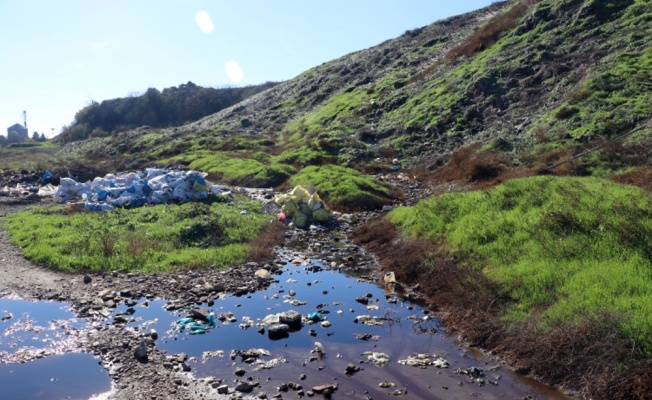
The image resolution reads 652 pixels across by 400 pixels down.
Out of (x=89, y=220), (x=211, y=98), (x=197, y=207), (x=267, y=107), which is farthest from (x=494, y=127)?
(x=211, y=98)

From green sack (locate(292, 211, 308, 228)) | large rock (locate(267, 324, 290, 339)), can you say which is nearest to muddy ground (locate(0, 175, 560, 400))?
green sack (locate(292, 211, 308, 228))

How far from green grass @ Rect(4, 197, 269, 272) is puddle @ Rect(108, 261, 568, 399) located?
3152 mm

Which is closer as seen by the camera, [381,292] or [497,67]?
[381,292]

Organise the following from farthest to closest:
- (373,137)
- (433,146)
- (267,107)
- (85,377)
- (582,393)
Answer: (267,107), (373,137), (433,146), (85,377), (582,393)

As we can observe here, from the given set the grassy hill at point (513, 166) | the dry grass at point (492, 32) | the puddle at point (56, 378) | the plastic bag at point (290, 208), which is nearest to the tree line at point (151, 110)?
the grassy hill at point (513, 166)

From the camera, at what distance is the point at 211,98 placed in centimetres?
9762

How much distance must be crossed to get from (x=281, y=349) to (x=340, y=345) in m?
1.24

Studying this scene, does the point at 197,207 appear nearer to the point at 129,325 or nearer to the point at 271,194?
the point at 271,194

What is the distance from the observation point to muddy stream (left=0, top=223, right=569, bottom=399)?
8.79m

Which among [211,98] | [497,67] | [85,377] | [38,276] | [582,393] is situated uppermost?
[211,98]

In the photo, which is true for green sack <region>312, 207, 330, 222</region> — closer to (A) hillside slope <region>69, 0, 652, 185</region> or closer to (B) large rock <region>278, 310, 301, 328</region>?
(A) hillside slope <region>69, 0, 652, 185</region>

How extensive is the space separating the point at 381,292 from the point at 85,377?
25.1ft

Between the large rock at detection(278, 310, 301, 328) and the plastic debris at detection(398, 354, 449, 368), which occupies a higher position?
the large rock at detection(278, 310, 301, 328)

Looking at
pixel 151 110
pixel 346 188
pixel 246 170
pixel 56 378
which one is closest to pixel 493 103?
pixel 346 188
